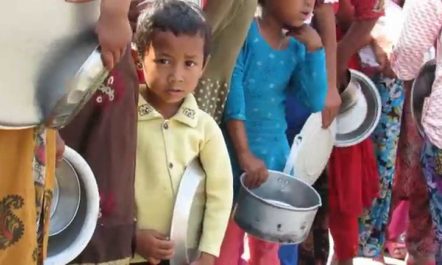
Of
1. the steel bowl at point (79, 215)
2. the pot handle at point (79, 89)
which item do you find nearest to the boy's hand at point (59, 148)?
the steel bowl at point (79, 215)

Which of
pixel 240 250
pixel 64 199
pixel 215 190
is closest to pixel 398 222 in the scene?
pixel 240 250

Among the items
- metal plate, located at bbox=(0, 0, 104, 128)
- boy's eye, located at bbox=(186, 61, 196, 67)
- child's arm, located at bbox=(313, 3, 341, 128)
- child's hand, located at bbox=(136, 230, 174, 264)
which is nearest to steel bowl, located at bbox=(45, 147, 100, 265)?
child's hand, located at bbox=(136, 230, 174, 264)

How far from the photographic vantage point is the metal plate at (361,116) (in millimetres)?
4012

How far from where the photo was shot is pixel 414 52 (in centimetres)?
377

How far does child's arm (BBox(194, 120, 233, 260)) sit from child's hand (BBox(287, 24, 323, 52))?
27.7 inches

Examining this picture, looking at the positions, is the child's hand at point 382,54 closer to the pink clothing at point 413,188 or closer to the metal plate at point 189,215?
the pink clothing at point 413,188

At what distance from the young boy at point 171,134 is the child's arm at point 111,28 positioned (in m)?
0.74

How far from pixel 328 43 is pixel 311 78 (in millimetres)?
269

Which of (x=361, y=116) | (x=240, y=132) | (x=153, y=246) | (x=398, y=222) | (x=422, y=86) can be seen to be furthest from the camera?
(x=398, y=222)

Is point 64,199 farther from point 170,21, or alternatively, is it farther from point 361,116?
point 361,116

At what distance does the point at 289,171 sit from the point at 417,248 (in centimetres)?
127

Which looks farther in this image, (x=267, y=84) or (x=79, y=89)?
(x=267, y=84)

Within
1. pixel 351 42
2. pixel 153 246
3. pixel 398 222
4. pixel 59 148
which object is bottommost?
pixel 398 222

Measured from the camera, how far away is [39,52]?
183 cm
